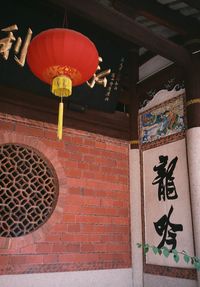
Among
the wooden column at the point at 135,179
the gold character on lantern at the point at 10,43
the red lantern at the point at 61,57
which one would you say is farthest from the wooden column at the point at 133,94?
the red lantern at the point at 61,57

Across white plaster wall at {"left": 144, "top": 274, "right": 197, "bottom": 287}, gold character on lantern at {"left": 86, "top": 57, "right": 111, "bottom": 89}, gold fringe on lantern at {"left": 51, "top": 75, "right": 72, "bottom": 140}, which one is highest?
gold character on lantern at {"left": 86, "top": 57, "right": 111, "bottom": 89}

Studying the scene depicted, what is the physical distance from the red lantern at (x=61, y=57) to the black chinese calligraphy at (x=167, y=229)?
91.2 inches

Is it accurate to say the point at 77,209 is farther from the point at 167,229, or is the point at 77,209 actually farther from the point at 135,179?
the point at 167,229

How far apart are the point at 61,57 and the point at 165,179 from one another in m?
2.58

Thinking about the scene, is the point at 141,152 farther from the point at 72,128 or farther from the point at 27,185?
the point at 27,185

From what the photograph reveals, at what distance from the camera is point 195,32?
462 centimetres

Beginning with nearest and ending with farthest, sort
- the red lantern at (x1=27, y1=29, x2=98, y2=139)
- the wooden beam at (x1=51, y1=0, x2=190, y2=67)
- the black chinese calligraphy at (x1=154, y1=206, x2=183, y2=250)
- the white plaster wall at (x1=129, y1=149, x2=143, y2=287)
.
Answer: the red lantern at (x1=27, y1=29, x2=98, y2=139), the wooden beam at (x1=51, y1=0, x2=190, y2=67), the black chinese calligraphy at (x1=154, y1=206, x2=183, y2=250), the white plaster wall at (x1=129, y1=149, x2=143, y2=287)

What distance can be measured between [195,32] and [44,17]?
2.02 m

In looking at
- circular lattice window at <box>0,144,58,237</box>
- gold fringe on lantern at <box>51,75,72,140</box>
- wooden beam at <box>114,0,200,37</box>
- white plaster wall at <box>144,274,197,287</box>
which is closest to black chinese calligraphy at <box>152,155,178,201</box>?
white plaster wall at <box>144,274,197,287</box>

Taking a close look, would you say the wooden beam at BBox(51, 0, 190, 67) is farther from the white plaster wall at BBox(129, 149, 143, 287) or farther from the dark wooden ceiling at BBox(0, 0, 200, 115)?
the white plaster wall at BBox(129, 149, 143, 287)

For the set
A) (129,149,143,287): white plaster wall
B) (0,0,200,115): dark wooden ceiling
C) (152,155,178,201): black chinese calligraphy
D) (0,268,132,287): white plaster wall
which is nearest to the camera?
(0,0,200,115): dark wooden ceiling

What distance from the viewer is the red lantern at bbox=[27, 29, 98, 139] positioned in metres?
2.75

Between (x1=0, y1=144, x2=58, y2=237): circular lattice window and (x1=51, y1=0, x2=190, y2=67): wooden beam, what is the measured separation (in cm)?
183

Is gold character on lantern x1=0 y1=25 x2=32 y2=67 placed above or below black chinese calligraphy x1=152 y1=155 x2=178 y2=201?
above
